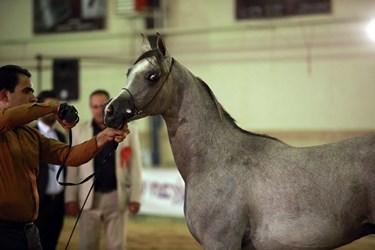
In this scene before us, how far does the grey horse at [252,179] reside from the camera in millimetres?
3086

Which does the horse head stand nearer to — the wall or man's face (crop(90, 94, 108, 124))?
man's face (crop(90, 94, 108, 124))

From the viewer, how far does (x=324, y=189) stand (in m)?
3.11

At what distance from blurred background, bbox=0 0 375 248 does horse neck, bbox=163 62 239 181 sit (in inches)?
260

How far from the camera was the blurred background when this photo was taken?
33.7 ft

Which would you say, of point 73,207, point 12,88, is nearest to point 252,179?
point 12,88

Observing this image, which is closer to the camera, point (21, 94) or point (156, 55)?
point (21, 94)

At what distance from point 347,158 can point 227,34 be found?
8.29 meters

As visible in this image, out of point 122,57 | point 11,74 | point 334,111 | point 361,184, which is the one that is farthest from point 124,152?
point 122,57

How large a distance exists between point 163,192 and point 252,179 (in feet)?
23.3

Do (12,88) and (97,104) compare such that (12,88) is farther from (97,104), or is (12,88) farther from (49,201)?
(49,201)

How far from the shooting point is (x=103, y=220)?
16.3ft

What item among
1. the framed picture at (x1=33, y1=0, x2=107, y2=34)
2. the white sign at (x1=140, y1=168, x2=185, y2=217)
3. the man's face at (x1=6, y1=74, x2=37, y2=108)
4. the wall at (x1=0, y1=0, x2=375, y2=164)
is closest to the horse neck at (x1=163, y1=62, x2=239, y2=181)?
the man's face at (x1=6, y1=74, x2=37, y2=108)

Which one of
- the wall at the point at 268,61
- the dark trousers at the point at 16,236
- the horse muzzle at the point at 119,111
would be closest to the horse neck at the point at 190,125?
the horse muzzle at the point at 119,111

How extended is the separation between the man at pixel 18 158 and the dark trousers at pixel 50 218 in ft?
7.03
